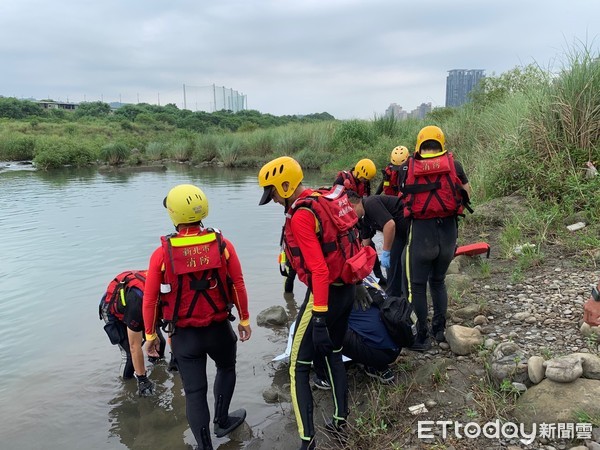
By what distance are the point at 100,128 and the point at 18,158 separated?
13.2 m

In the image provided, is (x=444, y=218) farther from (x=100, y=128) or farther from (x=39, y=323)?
(x=100, y=128)

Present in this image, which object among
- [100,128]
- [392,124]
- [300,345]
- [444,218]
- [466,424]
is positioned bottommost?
[466,424]

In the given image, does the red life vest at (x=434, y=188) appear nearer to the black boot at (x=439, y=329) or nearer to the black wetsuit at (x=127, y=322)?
the black boot at (x=439, y=329)

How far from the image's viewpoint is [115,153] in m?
31.9

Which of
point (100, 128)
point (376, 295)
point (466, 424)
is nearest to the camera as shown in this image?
point (466, 424)

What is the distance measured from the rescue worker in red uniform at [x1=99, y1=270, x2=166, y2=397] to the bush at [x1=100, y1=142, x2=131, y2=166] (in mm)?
30862

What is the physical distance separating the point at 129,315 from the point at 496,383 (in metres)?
2.97

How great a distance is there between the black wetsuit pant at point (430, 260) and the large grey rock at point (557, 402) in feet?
4.06

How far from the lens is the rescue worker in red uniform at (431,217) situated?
151 inches

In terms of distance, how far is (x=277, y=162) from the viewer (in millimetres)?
2891

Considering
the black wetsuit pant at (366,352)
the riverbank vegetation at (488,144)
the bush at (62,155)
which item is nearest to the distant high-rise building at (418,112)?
the riverbank vegetation at (488,144)

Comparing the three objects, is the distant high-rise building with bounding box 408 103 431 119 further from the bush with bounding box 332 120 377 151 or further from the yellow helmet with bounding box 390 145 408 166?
the yellow helmet with bounding box 390 145 408 166

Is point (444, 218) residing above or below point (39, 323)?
above

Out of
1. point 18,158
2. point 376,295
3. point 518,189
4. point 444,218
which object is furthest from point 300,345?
point 18,158
